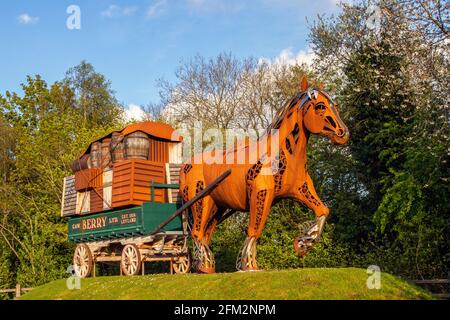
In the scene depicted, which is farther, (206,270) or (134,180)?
(134,180)

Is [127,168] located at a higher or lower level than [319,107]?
lower

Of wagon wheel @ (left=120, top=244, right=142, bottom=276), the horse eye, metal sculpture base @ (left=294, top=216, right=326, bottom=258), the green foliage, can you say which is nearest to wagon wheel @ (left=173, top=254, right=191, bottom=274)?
wagon wheel @ (left=120, top=244, right=142, bottom=276)

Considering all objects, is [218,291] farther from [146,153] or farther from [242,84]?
[242,84]

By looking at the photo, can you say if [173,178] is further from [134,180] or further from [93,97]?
[93,97]

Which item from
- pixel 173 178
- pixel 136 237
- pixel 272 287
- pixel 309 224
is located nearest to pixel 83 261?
pixel 136 237

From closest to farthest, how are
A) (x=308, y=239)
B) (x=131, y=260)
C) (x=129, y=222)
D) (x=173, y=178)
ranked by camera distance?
(x=308, y=239), (x=129, y=222), (x=131, y=260), (x=173, y=178)

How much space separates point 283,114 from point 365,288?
4.67 m

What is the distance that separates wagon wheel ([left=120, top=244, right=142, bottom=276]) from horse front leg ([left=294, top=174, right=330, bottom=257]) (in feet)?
18.7

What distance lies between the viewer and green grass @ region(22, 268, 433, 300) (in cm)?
1077

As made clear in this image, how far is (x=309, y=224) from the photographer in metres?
13.8

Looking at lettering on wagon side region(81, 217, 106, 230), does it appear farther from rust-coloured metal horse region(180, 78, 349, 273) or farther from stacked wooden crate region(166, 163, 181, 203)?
rust-coloured metal horse region(180, 78, 349, 273)

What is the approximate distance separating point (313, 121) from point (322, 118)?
0.21 meters
